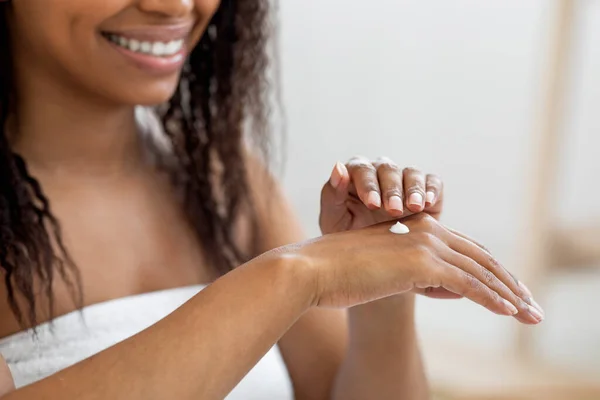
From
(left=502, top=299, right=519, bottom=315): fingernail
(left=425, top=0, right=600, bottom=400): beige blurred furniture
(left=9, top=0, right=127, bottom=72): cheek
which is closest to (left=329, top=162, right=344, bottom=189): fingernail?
(left=502, top=299, right=519, bottom=315): fingernail

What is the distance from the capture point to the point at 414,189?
98 centimetres

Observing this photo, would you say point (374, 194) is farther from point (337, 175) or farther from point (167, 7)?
point (167, 7)

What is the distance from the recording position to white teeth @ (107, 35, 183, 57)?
1.11 m

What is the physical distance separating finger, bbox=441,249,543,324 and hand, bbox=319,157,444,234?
0.07 metres

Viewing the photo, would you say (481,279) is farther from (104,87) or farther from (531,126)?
(531,126)

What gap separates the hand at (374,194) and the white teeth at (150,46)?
29 cm

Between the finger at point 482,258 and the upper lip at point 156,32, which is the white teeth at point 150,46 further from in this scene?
the finger at point 482,258

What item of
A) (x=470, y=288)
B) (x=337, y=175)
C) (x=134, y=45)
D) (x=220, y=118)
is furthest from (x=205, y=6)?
(x=470, y=288)

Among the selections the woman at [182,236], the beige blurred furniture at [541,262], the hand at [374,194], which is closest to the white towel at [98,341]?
the woman at [182,236]

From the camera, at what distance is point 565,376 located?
2.12 metres

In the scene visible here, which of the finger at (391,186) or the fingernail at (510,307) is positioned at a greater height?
the finger at (391,186)

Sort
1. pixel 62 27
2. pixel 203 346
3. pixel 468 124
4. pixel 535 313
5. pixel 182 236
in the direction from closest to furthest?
pixel 203 346
pixel 535 313
pixel 62 27
pixel 182 236
pixel 468 124

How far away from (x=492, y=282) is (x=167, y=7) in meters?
0.54

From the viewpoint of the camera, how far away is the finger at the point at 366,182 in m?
0.96
